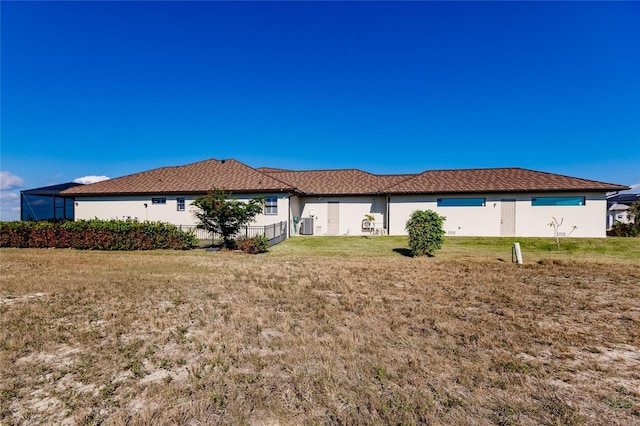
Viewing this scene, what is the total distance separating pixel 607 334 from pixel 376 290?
3998 millimetres

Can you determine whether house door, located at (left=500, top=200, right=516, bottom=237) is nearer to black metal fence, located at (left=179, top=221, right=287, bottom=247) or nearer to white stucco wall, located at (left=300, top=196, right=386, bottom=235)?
white stucco wall, located at (left=300, top=196, right=386, bottom=235)

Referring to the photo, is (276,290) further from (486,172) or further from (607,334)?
(486,172)

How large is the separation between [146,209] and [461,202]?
850 inches

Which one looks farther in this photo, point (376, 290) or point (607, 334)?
point (376, 290)

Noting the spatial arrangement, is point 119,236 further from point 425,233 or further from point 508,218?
point 508,218

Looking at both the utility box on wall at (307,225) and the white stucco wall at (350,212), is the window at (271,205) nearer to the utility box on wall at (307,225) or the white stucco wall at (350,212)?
the utility box on wall at (307,225)

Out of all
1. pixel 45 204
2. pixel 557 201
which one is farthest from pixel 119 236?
pixel 557 201

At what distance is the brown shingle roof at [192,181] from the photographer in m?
20.2

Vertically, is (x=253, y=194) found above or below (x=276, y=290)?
above

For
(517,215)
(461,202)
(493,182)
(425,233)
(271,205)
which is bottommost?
(425,233)

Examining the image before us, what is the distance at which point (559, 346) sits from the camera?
412 cm

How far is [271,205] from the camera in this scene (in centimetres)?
1977

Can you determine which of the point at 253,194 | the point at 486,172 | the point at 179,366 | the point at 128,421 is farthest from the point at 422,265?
the point at 486,172

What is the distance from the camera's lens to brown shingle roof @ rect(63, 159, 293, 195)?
2025cm
